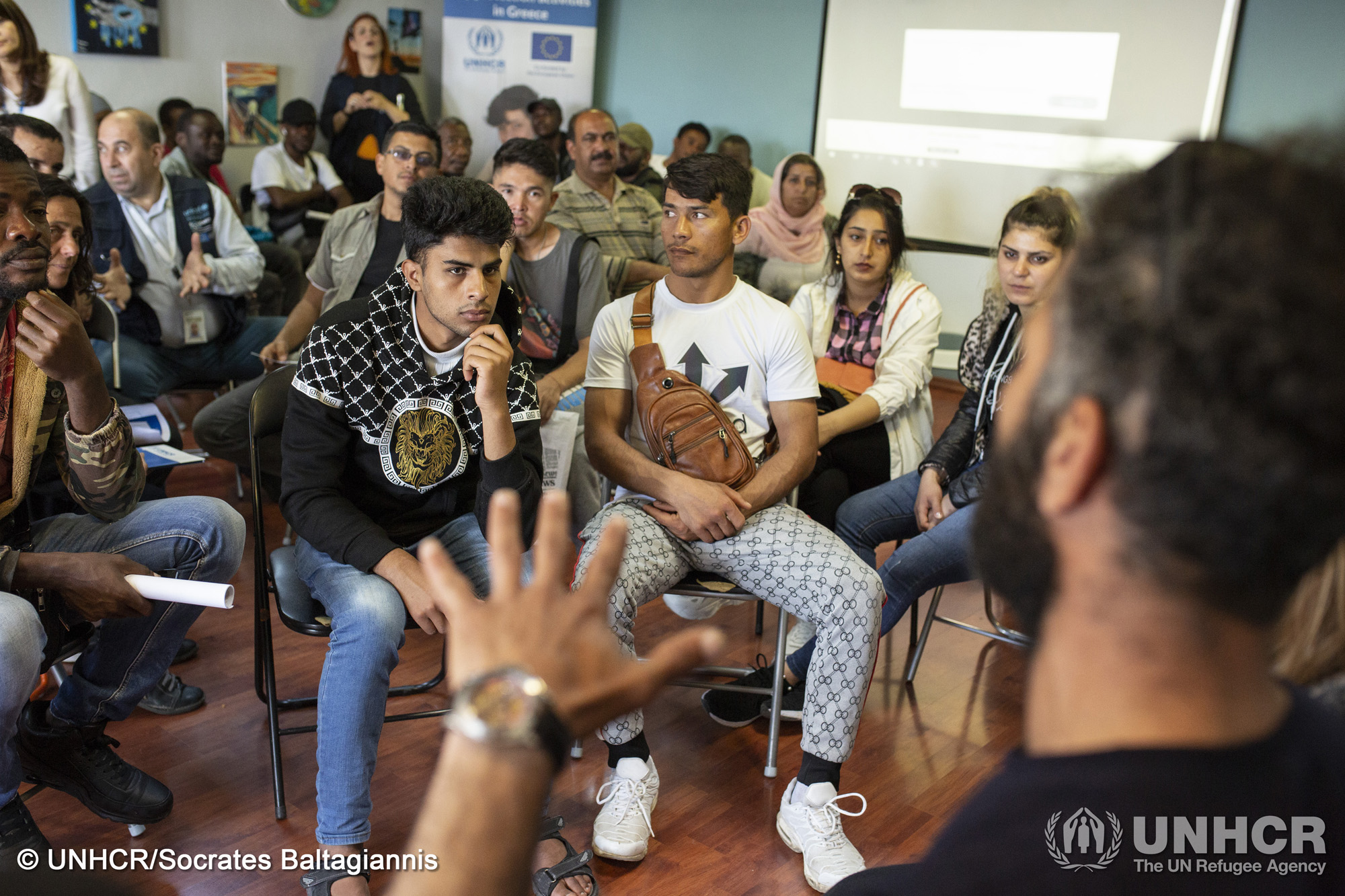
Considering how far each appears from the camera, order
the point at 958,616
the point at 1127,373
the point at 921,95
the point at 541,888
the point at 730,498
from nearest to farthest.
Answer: the point at 1127,373 < the point at 541,888 < the point at 730,498 < the point at 958,616 < the point at 921,95

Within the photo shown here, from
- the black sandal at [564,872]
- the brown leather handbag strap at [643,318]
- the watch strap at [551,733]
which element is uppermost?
the brown leather handbag strap at [643,318]

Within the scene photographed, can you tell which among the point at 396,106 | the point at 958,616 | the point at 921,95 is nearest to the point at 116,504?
the point at 958,616

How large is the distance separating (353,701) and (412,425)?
0.58m

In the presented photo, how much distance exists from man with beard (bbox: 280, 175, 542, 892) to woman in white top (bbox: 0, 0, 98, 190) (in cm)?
246

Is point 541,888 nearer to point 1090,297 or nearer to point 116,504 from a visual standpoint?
point 116,504

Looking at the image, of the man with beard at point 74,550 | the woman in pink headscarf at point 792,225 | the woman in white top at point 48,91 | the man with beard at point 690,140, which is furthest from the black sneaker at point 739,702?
the man with beard at point 690,140

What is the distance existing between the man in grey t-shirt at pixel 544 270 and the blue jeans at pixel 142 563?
1285 millimetres

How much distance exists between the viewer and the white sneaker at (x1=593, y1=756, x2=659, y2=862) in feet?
6.41

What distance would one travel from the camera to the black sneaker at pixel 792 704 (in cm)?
245

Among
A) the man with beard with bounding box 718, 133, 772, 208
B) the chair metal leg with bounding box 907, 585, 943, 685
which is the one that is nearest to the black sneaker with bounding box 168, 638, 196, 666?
the chair metal leg with bounding box 907, 585, 943, 685

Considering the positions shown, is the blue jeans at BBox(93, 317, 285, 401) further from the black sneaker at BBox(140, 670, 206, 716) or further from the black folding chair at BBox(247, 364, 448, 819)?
the black folding chair at BBox(247, 364, 448, 819)

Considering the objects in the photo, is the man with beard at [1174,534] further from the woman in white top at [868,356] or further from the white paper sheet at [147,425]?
the white paper sheet at [147,425]

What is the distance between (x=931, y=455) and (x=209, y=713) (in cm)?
195

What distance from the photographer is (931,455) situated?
262 cm
